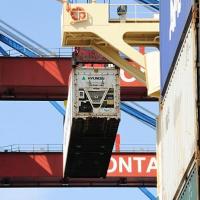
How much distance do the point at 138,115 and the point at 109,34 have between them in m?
11.8

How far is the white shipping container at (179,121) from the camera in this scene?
2047cm

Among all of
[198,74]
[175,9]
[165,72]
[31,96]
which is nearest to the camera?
[198,74]

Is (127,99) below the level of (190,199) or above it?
above

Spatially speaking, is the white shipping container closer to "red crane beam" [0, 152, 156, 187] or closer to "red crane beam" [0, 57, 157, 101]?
"red crane beam" [0, 57, 157, 101]

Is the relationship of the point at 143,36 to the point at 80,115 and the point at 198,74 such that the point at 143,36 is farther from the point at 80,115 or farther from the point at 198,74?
the point at 198,74

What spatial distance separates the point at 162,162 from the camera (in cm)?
2586

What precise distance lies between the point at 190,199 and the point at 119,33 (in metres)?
15.7

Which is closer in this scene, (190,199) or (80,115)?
(190,199)

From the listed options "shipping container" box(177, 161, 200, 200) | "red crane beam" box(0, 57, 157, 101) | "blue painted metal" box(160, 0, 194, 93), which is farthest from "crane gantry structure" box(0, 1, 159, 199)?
"shipping container" box(177, 161, 200, 200)

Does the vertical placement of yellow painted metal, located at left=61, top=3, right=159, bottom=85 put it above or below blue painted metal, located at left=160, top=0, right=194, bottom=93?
above

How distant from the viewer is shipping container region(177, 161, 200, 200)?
1930 cm

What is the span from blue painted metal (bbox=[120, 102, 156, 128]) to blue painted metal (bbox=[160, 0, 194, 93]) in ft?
63.9

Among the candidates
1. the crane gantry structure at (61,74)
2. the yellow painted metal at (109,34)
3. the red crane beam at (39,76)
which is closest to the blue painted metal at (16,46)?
the crane gantry structure at (61,74)

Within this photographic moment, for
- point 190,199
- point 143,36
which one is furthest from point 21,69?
point 190,199
